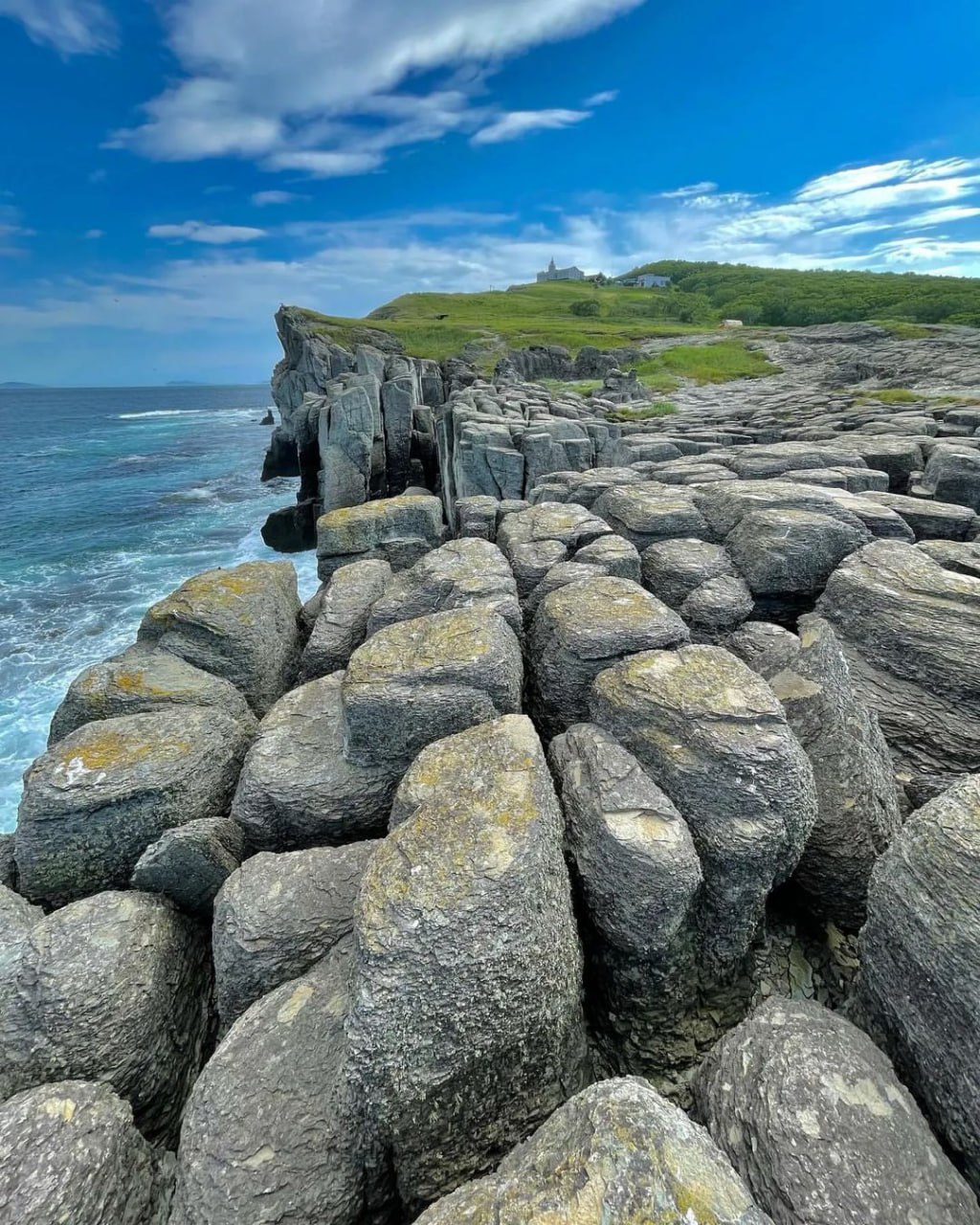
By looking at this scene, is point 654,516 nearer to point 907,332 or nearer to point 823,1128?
point 823,1128

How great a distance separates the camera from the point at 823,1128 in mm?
4133

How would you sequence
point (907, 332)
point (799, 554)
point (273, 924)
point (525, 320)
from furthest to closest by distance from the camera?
point (525, 320)
point (907, 332)
point (799, 554)
point (273, 924)

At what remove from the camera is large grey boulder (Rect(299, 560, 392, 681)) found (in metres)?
10.3

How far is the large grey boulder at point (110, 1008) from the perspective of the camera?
5.58 meters

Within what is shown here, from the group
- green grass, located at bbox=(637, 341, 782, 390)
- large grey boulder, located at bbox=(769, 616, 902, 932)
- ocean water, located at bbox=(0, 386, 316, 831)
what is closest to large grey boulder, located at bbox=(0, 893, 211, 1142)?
large grey boulder, located at bbox=(769, 616, 902, 932)

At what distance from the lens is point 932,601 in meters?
8.52

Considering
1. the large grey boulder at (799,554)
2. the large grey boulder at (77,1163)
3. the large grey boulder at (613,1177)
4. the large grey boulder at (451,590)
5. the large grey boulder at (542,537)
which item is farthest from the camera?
the large grey boulder at (542,537)

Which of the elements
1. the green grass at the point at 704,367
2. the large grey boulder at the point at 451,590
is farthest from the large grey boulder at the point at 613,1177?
the green grass at the point at 704,367

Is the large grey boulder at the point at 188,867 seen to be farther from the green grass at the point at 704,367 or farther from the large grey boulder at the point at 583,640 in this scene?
the green grass at the point at 704,367

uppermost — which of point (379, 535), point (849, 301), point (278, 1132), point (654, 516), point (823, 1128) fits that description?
point (849, 301)

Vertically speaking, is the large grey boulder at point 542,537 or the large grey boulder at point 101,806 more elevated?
the large grey boulder at point 542,537

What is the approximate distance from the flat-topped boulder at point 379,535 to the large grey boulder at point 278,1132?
31.4 ft

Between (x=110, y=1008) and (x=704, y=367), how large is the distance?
2951 inches

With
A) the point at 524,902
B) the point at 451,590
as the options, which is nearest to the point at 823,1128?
the point at 524,902
